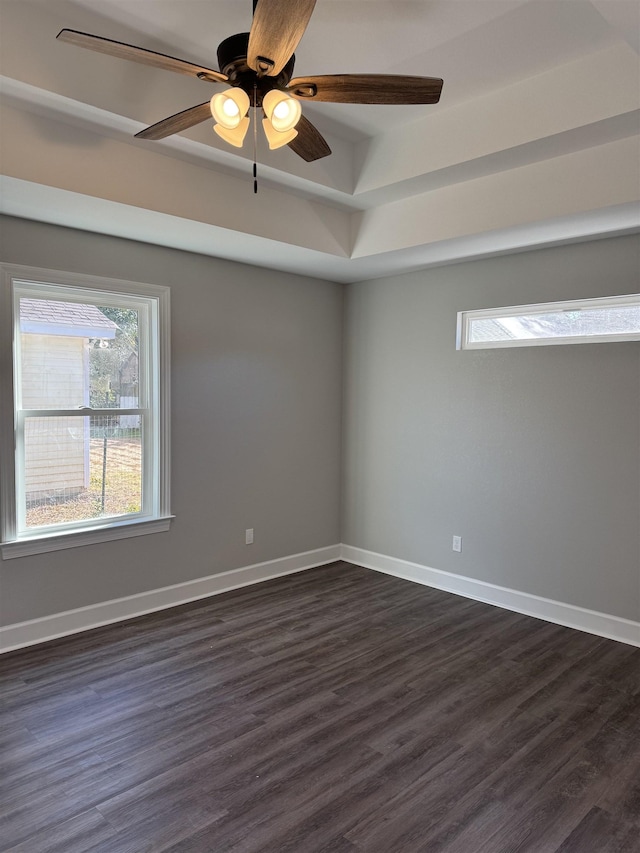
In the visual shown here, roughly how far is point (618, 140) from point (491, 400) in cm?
183

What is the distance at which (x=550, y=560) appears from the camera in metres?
3.86

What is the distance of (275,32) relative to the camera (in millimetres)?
1602

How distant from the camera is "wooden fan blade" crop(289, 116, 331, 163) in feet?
7.15

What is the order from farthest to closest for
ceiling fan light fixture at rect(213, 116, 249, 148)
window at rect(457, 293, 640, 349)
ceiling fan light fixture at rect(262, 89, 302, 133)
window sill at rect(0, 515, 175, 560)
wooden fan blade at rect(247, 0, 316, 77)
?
1. window at rect(457, 293, 640, 349)
2. window sill at rect(0, 515, 175, 560)
3. ceiling fan light fixture at rect(213, 116, 249, 148)
4. ceiling fan light fixture at rect(262, 89, 302, 133)
5. wooden fan blade at rect(247, 0, 316, 77)

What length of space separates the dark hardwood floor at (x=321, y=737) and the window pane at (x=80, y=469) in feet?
2.51

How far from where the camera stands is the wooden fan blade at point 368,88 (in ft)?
5.99

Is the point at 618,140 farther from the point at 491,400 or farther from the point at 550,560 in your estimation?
the point at 550,560

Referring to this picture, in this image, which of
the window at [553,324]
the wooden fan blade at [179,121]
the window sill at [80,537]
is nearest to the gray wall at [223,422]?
the window sill at [80,537]

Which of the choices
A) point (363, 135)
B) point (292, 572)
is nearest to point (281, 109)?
point (363, 135)

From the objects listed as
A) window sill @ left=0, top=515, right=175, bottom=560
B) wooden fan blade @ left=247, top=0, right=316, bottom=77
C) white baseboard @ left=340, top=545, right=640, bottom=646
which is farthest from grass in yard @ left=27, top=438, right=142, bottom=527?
wooden fan blade @ left=247, top=0, right=316, bottom=77

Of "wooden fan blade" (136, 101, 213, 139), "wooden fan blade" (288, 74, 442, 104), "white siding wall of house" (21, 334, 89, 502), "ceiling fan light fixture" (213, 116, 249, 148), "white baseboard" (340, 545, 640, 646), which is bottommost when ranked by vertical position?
"white baseboard" (340, 545, 640, 646)

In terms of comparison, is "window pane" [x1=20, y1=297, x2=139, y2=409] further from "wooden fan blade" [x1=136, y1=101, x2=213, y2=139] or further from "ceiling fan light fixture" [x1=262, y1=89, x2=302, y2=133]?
"ceiling fan light fixture" [x1=262, y1=89, x2=302, y2=133]

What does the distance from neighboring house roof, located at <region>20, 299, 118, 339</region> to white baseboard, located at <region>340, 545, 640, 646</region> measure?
9.27 ft

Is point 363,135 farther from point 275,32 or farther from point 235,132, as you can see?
point 275,32
